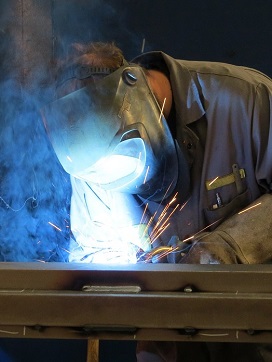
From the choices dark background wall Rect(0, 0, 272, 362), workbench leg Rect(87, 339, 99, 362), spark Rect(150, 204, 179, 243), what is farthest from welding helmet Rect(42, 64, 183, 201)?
dark background wall Rect(0, 0, 272, 362)

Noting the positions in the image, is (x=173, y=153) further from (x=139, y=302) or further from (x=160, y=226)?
(x=139, y=302)

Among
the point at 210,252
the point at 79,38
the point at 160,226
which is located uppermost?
the point at 79,38

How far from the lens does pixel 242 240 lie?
189cm

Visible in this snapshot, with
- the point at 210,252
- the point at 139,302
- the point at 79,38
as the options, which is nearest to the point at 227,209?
the point at 210,252

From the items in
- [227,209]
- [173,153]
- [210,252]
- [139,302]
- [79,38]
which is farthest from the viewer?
[79,38]

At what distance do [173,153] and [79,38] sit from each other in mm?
1119

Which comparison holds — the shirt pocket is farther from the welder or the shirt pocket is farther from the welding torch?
the welding torch

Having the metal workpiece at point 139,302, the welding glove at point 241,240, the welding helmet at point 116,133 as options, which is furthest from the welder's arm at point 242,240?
the metal workpiece at point 139,302

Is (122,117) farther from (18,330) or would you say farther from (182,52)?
(182,52)

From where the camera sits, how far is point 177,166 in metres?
2.06

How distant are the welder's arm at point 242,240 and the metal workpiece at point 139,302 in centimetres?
43

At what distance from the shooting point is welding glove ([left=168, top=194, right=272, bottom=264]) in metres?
1.75

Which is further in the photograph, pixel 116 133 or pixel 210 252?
pixel 116 133

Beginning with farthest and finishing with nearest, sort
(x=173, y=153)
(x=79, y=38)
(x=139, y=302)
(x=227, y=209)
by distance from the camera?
1. (x=79, y=38)
2. (x=227, y=209)
3. (x=173, y=153)
4. (x=139, y=302)
